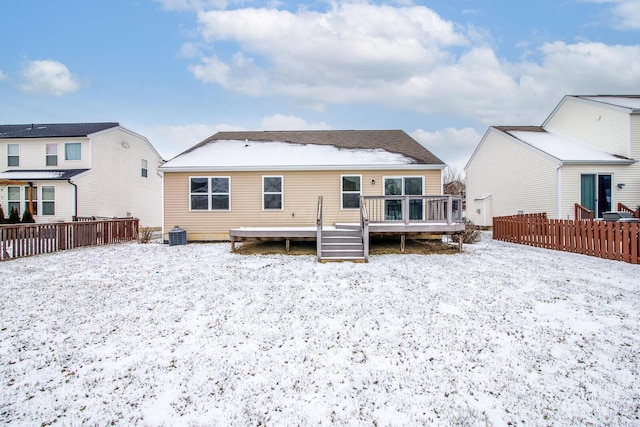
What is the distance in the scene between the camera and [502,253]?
9.66 metres

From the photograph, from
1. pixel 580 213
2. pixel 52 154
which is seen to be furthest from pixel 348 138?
pixel 52 154

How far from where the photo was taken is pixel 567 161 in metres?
13.9

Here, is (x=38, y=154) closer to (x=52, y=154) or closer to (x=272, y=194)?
(x=52, y=154)

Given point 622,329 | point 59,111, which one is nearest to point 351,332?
point 622,329

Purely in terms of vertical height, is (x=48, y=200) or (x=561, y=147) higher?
(x=561, y=147)

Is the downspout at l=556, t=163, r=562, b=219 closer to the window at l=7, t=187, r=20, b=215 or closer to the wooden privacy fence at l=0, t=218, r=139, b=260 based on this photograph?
the wooden privacy fence at l=0, t=218, r=139, b=260

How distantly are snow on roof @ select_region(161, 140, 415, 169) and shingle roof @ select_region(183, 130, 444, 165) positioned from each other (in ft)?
1.74

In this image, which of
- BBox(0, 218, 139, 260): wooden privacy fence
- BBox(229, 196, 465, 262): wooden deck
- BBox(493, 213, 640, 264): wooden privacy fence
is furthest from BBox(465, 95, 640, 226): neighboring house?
BBox(0, 218, 139, 260): wooden privacy fence

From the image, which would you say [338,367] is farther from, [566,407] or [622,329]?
[622,329]

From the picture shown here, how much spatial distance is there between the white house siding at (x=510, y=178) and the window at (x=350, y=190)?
9.64 m

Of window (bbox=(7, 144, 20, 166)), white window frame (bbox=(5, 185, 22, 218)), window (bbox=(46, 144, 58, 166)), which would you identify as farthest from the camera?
window (bbox=(7, 144, 20, 166))

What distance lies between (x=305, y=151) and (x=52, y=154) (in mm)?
15537

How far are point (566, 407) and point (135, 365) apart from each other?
14.1 feet

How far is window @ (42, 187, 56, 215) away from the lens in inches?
656
